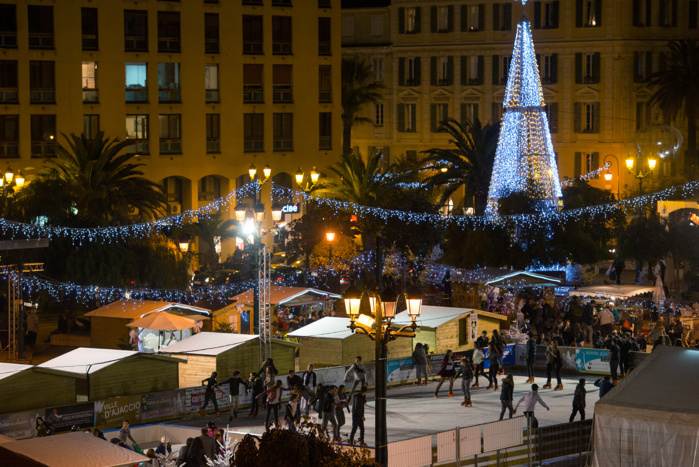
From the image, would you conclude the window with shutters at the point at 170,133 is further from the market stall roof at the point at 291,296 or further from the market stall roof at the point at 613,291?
the market stall roof at the point at 613,291

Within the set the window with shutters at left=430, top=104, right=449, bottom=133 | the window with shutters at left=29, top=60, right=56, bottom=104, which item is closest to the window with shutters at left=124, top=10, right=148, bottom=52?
the window with shutters at left=29, top=60, right=56, bottom=104

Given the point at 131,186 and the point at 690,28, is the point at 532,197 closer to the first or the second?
the point at 131,186

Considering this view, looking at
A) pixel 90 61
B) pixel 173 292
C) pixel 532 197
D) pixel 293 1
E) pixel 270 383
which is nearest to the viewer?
pixel 270 383

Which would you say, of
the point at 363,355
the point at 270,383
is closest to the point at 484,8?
the point at 363,355

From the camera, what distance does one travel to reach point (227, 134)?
5819cm

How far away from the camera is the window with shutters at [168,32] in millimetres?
56688

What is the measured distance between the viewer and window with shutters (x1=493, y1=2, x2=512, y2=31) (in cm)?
6888

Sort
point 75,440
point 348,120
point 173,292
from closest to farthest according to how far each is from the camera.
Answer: point 75,440 → point 173,292 → point 348,120

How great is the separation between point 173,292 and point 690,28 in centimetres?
4244

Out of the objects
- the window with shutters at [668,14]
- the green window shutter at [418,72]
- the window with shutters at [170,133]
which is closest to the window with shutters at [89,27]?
the window with shutters at [170,133]

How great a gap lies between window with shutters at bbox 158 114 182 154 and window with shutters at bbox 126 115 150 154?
33.7 inches

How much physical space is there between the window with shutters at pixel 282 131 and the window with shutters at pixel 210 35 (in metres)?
4.66

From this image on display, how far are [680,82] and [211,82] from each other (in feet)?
82.9

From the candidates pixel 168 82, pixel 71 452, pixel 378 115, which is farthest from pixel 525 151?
pixel 71 452
